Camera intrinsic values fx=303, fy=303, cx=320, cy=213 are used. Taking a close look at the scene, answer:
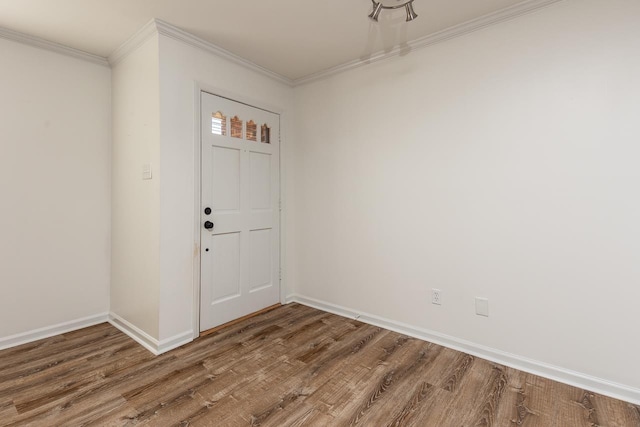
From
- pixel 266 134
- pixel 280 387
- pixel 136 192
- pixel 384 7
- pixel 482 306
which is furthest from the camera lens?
pixel 266 134

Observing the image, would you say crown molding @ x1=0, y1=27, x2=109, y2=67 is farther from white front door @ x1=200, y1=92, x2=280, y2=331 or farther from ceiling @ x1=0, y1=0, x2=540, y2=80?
white front door @ x1=200, y1=92, x2=280, y2=331

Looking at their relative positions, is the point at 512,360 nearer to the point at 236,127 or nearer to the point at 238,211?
the point at 238,211

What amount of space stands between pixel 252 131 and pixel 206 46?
2.68ft

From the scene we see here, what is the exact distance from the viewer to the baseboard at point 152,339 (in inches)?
91.9

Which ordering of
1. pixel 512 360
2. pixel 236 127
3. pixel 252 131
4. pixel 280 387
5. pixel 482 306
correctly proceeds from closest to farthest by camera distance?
pixel 280 387
pixel 512 360
pixel 482 306
pixel 236 127
pixel 252 131

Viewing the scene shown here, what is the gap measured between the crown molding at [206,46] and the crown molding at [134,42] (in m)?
0.07

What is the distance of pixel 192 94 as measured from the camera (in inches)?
99.9

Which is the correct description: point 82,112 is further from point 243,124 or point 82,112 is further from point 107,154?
point 243,124

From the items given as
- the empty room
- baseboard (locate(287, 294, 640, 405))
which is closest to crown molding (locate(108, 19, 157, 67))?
the empty room

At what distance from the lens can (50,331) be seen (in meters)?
2.60

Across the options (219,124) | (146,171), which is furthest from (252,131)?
(146,171)

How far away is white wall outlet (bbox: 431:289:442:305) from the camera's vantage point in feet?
8.17

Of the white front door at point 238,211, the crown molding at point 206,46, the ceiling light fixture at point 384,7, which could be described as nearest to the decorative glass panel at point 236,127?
the white front door at point 238,211

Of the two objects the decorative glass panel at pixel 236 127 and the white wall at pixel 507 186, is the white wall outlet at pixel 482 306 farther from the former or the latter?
the decorative glass panel at pixel 236 127
